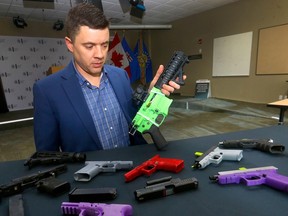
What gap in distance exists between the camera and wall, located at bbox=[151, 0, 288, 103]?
5.19 metres

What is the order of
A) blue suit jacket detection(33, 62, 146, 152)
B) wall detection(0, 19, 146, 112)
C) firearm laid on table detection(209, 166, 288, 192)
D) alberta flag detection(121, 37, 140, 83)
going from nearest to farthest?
1. firearm laid on table detection(209, 166, 288, 192)
2. blue suit jacket detection(33, 62, 146, 152)
3. wall detection(0, 19, 146, 112)
4. alberta flag detection(121, 37, 140, 83)

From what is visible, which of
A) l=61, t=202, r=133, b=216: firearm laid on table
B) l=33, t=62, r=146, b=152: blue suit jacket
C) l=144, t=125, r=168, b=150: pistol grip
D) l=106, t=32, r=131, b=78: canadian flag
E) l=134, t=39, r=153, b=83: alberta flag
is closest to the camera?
l=61, t=202, r=133, b=216: firearm laid on table

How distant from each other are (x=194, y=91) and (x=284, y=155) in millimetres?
6865

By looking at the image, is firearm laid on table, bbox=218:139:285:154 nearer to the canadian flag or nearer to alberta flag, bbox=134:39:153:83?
the canadian flag

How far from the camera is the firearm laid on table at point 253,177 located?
27.5 inches

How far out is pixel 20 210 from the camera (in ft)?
2.02

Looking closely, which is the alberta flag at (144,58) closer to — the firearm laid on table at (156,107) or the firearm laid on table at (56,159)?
the firearm laid on table at (156,107)

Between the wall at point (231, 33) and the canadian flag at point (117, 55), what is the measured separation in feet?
6.10

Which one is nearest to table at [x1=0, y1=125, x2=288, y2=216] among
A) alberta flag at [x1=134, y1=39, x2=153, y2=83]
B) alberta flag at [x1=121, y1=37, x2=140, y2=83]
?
alberta flag at [x1=121, y1=37, x2=140, y2=83]

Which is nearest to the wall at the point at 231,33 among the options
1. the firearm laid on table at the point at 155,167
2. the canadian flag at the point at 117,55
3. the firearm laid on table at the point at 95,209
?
the canadian flag at the point at 117,55

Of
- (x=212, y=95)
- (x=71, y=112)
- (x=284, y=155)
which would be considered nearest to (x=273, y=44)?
(x=212, y=95)

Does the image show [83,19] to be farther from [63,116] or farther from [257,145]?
[257,145]

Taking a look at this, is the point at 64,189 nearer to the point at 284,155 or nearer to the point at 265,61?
the point at 284,155

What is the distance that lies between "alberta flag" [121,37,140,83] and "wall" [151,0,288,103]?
4.72ft
